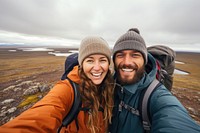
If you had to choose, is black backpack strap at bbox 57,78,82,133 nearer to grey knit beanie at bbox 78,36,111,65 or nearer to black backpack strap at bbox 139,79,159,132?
grey knit beanie at bbox 78,36,111,65

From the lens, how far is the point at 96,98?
11.5 feet

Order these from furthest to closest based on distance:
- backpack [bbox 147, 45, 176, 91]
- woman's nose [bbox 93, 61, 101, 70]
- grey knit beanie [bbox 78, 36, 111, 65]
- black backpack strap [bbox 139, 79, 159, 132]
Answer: backpack [bbox 147, 45, 176, 91], grey knit beanie [bbox 78, 36, 111, 65], woman's nose [bbox 93, 61, 101, 70], black backpack strap [bbox 139, 79, 159, 132]

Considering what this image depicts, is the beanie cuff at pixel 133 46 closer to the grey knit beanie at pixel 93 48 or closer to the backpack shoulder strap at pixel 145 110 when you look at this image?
the grey knit beanie at pixel 93 48

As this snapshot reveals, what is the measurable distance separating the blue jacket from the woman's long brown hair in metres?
0.25

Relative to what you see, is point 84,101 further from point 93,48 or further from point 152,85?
point 152,85

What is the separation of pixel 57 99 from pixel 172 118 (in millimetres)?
2319

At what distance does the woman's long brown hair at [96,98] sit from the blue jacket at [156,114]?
25cm

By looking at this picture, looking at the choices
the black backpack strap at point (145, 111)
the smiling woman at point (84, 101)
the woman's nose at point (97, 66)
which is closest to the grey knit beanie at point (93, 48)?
the smiling woman at point (84, 101)

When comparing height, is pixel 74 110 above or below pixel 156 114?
below

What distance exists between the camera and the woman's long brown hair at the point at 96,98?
3244mm

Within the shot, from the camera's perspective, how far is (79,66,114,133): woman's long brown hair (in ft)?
10.6

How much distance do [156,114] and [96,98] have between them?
1539 millimetres

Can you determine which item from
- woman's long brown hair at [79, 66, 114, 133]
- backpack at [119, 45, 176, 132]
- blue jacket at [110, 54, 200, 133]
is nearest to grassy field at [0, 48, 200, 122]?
backpack at [119, 45, 176, 132]

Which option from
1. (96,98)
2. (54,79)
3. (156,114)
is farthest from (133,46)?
(54,79)
